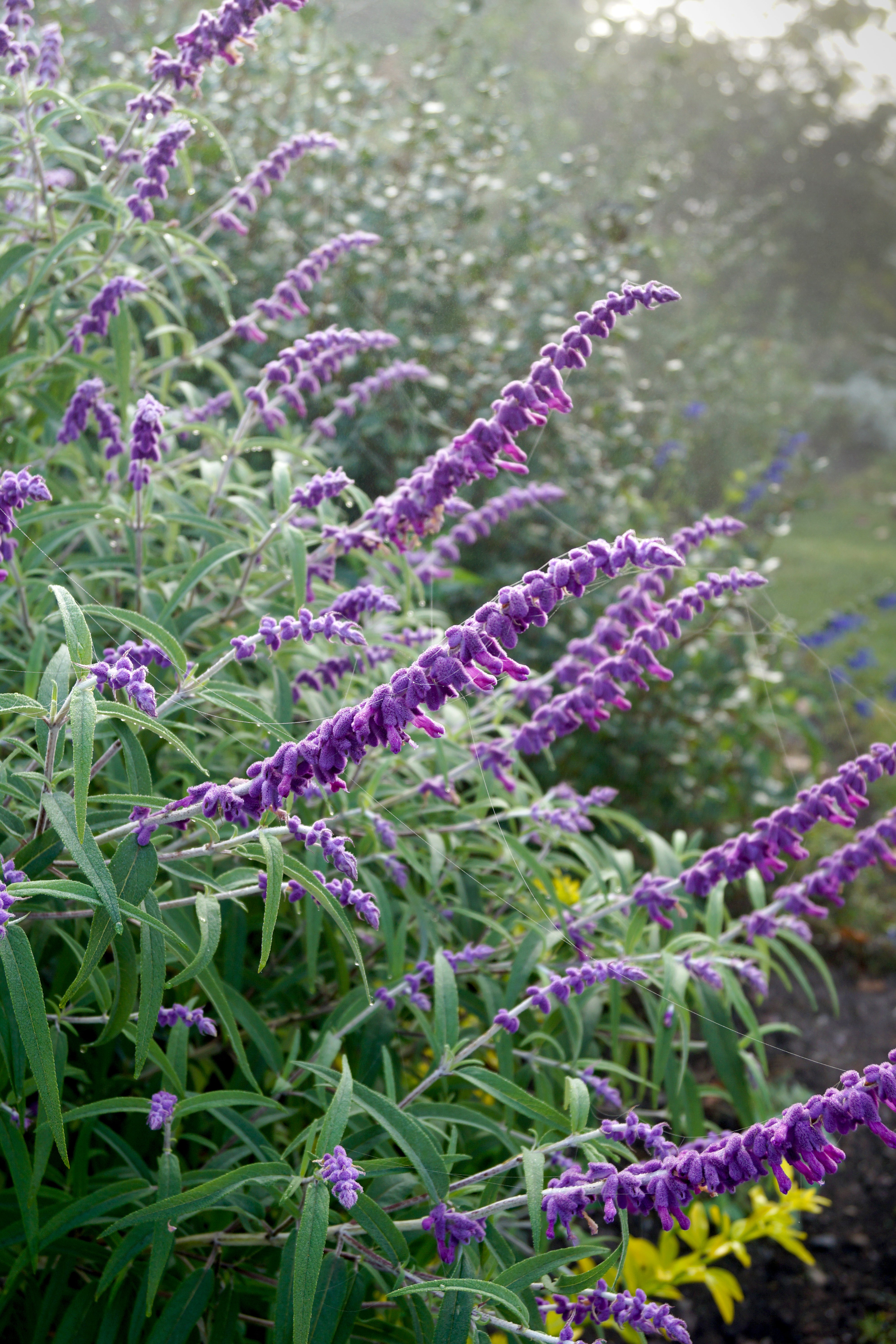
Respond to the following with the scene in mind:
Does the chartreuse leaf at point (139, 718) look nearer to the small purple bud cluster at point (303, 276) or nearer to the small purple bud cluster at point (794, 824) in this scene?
the small purple bud cluster at point (794, 824)

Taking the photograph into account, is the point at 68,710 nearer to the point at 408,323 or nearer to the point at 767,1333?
the point at 408,323

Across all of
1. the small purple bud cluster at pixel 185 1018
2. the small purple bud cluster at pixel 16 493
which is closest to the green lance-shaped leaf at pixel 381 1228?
the small purple bud cluster at pixel 185 1018

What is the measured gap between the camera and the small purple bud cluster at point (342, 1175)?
4.74 feet

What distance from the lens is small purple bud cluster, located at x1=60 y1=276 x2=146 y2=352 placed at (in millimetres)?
2162

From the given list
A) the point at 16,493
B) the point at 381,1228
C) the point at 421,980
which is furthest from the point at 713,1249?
the point at 16,493

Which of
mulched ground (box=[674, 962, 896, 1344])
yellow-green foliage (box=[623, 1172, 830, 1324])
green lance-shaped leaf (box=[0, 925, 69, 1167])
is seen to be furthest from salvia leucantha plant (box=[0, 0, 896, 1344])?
mulched ground (box=[674, 962, 896, 1344])

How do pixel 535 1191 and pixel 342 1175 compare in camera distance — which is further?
pixel 535 1191

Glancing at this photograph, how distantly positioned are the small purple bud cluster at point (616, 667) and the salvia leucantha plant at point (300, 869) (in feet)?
0.03

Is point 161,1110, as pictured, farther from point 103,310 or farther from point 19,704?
point 103,310

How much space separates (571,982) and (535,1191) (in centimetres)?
43

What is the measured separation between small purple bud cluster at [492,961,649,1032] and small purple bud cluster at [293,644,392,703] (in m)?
0.74

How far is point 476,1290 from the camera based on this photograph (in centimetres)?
145

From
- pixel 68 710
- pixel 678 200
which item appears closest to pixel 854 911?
pixel 68 710

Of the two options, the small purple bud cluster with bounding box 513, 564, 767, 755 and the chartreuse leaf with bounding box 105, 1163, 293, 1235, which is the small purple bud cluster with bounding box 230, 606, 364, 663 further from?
the chartreuse leaf with bounding box 105, 1163, 293, 1235
